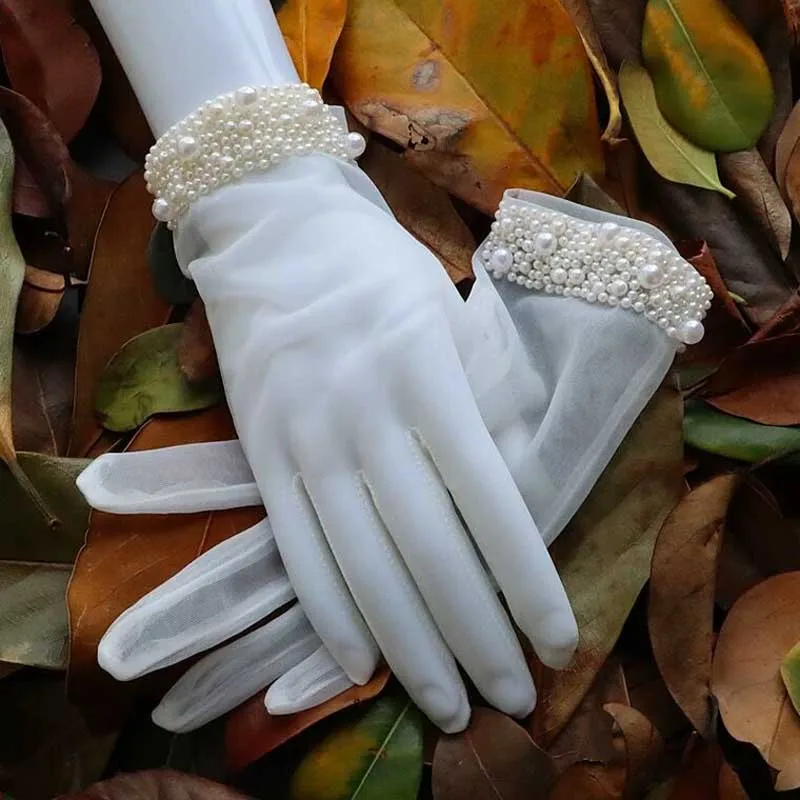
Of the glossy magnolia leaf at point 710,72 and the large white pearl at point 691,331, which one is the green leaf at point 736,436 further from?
the glossy magnolia leaf at point 710,72

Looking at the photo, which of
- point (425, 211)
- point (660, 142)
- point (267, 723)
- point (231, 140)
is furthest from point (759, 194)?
point (267, 723)

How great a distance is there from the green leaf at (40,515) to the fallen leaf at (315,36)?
275 mm

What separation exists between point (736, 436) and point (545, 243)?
0.15 m

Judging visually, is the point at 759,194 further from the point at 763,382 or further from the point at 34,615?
the point at 34,615

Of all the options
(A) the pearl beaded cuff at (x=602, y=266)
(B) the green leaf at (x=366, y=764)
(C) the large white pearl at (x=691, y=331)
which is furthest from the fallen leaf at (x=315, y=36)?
(B) the green leaf at (x=366, y=764)

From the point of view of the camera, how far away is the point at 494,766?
A: 1.78 ft

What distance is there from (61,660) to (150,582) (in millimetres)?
64

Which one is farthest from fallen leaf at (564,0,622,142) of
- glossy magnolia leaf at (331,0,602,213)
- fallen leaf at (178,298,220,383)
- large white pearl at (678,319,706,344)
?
fallen leaf at (178,298,220,383)

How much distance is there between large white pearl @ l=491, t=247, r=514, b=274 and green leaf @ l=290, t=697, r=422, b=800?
0.25 m

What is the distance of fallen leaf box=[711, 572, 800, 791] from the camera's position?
1.70 feet

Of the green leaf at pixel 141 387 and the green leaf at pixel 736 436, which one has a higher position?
the green leaf at pixel 141 387

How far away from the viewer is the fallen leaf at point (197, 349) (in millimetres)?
616

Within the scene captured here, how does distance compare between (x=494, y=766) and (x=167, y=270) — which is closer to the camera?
(x=494, y=766)

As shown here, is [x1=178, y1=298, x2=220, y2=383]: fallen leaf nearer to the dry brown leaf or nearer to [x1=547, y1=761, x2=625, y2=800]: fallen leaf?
the dry brown leaf
